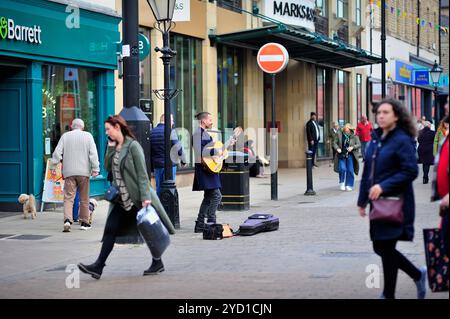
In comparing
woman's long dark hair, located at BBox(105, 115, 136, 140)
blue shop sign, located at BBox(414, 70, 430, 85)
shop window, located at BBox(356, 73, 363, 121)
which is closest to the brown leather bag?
woman's long dark hair, located at BBox(105, 115, 136, 140)

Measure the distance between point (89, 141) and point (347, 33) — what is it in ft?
87.3

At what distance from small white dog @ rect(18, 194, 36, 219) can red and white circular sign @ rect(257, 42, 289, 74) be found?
20.2ft

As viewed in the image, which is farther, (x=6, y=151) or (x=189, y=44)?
(x=189, y=44)

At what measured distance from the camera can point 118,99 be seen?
2030 cm

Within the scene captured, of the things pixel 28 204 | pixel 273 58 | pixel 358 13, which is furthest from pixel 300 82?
pixel 28 204

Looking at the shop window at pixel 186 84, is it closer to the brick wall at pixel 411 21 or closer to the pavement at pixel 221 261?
the pavement at pixel 221 261

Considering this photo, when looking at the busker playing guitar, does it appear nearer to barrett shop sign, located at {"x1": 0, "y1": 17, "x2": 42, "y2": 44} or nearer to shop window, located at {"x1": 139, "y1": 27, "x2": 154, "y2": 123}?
barrett shop sign, located at {"x1": 0, "y1": 17, "x2": 42, "y2": 44}

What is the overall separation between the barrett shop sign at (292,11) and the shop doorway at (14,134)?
1301cm

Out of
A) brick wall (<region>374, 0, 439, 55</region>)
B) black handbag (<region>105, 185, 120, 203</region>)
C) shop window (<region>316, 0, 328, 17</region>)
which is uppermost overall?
brick wall (<region>374, 0, 439, 55</region>)

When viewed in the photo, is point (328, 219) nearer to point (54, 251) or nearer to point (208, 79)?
point (54, 251)

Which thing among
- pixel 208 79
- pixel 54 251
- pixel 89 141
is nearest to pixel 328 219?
pixel 89 141

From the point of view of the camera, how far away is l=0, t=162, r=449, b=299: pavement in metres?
8.67

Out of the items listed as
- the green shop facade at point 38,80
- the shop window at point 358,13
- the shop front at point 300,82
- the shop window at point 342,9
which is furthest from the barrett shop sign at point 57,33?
the shop window at point 358,13

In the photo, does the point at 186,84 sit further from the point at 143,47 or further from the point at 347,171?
the point at 143,47
